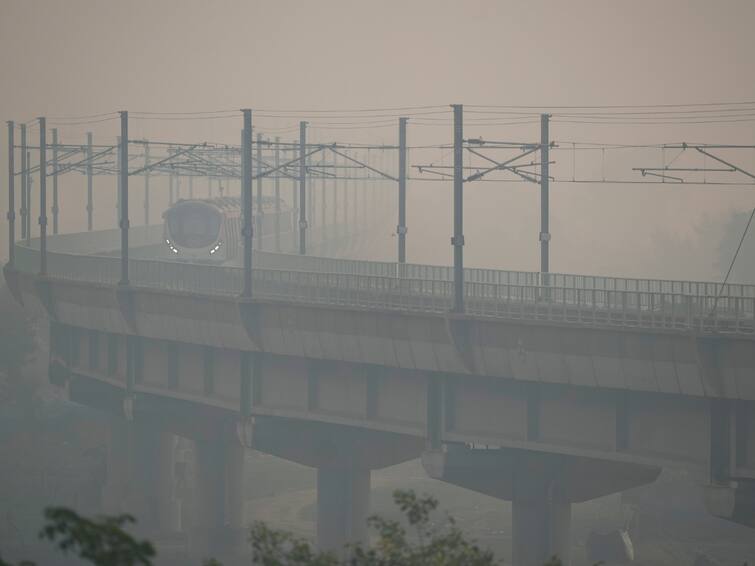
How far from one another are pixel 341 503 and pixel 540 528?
9687 mm

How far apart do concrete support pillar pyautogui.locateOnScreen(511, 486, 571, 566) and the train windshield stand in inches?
1561

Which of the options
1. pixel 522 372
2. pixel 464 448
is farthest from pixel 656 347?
pixel 464 448

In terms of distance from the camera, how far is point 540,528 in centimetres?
4528

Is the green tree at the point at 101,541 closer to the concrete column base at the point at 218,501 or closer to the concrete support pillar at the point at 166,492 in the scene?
the concrete column base at the point at 218,501

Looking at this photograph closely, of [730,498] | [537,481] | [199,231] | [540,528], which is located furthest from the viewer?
[199,231]

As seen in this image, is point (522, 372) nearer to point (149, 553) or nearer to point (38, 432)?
point (149, 553)

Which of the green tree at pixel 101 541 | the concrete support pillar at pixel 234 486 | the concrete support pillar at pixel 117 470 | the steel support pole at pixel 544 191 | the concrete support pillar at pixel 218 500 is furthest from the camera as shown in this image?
the concrete support pillar at pixel 117 470

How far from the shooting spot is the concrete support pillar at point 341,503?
5269 cm

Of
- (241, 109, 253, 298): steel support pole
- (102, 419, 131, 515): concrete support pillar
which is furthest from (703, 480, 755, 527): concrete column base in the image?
(102, 419, 131, 515): concrete support pillar

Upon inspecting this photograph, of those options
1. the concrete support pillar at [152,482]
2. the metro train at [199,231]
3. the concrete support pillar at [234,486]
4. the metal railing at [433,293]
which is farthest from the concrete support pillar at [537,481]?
the metro train at [199,231]

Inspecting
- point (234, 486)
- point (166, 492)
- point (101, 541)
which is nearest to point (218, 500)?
point (234, 486)

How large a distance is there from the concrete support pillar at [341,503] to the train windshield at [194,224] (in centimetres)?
3109

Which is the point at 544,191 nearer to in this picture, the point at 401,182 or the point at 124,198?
the point at 401,182

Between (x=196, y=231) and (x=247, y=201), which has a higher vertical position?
(x=196, y=231)
